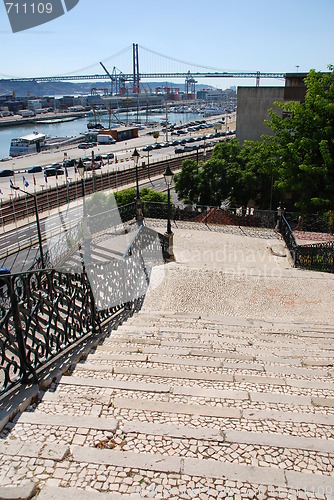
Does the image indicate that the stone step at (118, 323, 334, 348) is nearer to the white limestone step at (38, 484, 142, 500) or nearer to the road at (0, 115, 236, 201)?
the white limestone step at (38, 484, 142, 500)

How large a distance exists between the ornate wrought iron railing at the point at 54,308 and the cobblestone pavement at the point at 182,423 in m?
0.32

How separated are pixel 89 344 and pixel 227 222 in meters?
13.9

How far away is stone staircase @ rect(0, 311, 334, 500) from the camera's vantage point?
243 cm

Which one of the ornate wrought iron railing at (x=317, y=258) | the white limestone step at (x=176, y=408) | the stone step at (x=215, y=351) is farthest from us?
the ornate wrought iron railing at (x=317, y=258)

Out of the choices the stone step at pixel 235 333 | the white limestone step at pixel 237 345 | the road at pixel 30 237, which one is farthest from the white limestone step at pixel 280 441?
the road at pixel 30 237

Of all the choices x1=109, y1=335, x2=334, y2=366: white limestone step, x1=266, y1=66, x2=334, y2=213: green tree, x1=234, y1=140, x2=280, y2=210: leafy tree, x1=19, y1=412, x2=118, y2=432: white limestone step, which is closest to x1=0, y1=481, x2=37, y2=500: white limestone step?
x1=19, y1=412, x2=118, y2=432: white limestone step

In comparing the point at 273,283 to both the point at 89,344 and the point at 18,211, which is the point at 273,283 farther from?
the point at 18,211

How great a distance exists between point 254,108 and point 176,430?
32.0 m

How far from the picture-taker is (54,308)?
4.13 metres

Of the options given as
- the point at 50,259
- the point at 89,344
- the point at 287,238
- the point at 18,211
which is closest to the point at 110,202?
the point at 50,259

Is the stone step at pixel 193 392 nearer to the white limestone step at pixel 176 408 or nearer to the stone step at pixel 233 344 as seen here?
the white limestone step at pixel 176 408

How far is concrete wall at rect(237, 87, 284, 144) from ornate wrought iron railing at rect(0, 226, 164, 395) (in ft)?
83.1

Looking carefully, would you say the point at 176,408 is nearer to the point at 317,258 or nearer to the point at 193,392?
the point at 193,392

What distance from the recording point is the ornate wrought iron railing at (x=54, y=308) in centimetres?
348
